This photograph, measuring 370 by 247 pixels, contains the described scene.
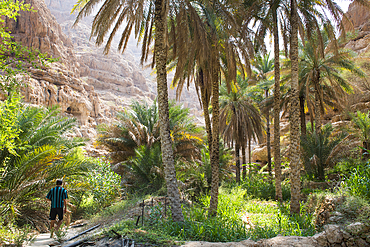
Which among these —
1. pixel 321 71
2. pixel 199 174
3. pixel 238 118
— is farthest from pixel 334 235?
pixel 321 71

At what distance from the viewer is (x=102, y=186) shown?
999 centimetres

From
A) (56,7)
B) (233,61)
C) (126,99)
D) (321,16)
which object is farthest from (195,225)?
(56,7)

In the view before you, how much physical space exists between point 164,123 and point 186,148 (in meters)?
9.21

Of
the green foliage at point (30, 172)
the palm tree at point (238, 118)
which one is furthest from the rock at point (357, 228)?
the palm tree at point (238, 118)

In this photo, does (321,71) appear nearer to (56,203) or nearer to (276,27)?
(276,27)


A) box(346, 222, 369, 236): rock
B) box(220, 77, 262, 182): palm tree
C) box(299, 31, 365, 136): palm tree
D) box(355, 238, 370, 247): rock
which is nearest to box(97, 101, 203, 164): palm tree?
box(220, 77, 262, 182): palm tree

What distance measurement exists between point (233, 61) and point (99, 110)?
149ft

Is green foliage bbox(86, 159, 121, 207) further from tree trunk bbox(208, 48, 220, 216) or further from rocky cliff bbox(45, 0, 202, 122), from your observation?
rocky cliff bbox(45, 0, 202, 122)

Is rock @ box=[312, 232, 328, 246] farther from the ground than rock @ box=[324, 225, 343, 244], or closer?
closer

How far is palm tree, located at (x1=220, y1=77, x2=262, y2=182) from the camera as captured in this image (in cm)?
1836

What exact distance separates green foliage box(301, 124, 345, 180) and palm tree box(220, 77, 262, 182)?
16.3 feet

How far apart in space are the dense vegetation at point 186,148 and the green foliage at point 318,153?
0.20 feet

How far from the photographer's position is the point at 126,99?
7344cm

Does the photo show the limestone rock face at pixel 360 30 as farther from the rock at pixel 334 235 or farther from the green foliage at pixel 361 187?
the rock at pixel 334 235
